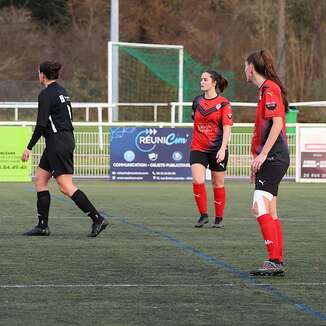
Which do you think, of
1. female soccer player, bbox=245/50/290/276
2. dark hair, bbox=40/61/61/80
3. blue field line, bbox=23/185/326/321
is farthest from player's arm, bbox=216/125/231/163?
female soccer player, bbox=245/50/290/276

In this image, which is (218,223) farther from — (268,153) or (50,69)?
(268,153)

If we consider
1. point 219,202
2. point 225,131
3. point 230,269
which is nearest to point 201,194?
point 219,202

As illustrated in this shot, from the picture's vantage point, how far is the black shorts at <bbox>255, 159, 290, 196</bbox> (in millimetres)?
8953

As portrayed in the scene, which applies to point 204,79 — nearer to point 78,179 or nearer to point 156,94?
point 78,179

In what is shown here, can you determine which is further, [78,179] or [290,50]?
[290,50]

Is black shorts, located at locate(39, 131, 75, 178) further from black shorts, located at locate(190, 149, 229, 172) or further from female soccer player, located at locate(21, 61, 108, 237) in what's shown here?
black shorts, located at locate(190, 149, 229, 172)

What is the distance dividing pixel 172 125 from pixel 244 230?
9.68m

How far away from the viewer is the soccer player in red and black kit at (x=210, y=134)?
42.4 feet

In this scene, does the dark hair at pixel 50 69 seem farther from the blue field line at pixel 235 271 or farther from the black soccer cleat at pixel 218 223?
the black soccer cleat at pixel 218 223

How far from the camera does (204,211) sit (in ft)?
43.3

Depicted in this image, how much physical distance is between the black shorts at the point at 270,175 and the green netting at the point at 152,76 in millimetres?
19508

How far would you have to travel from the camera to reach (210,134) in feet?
42.8

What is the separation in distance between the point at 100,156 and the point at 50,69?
423 inches

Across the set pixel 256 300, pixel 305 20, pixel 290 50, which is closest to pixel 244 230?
pixel 256 300
